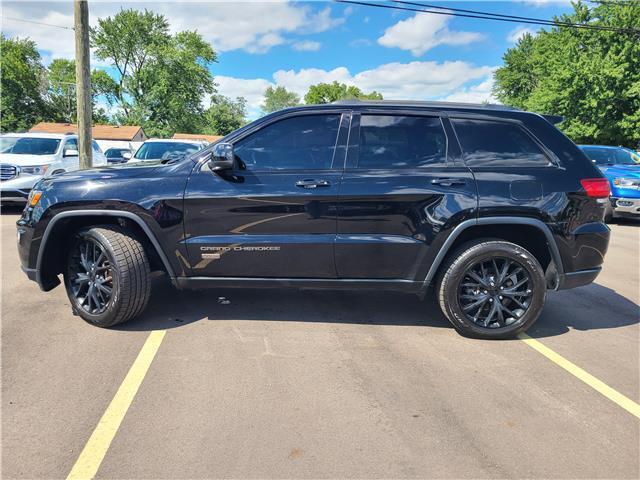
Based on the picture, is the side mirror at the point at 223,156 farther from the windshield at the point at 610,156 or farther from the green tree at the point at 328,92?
the green tree at the point at 328,92

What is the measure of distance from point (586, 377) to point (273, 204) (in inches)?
108

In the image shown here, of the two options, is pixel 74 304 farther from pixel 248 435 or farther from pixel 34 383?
pixel 248 435

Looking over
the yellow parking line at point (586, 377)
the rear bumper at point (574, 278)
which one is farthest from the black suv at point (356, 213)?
the yellow parking line at point (586, 377)

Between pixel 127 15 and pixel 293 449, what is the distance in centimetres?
6564

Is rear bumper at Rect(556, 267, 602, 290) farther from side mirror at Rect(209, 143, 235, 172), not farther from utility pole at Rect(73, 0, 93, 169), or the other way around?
utility pole at Rect(73, 0, 93, 169)

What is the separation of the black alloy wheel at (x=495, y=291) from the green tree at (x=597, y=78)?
29.6 m

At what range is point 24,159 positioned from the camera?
405 inches

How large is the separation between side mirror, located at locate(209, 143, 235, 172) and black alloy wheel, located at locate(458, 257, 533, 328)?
219 centimetres

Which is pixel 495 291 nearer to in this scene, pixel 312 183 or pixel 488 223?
pixel 488 223

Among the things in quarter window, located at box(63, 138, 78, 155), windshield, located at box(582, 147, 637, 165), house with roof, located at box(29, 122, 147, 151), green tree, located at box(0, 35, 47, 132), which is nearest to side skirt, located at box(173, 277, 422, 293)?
quarter window, located at box(63, 138, 78, 155)

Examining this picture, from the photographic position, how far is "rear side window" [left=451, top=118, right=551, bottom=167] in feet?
12.4

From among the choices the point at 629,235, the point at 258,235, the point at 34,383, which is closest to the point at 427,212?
the point at 258,235

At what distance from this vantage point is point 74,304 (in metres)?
3.96

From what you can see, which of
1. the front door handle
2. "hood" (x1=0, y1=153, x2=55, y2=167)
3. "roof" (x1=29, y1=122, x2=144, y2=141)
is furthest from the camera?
"roof" (x1=29, y1=122, x2=144, y2=141)
